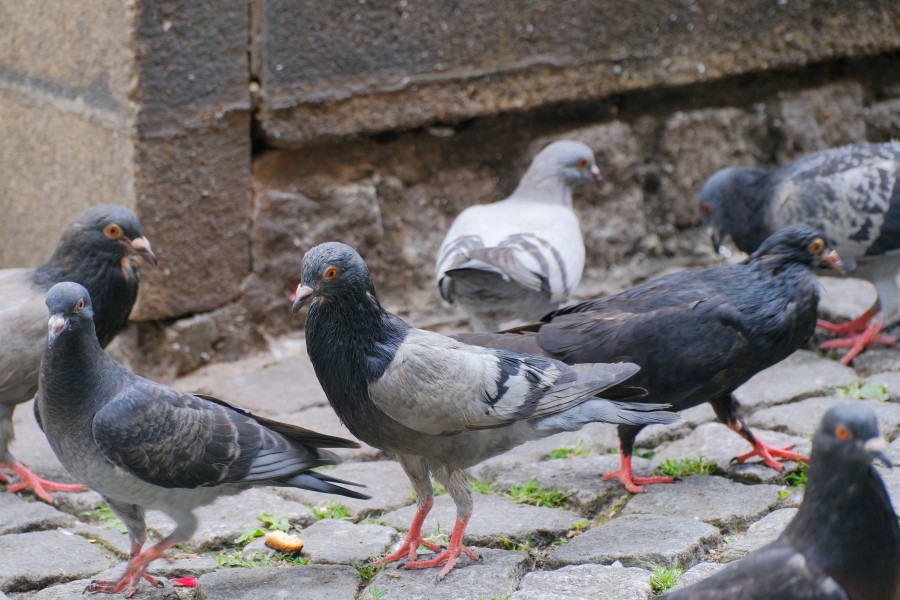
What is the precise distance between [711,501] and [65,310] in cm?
223

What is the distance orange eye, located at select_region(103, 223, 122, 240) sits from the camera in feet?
15.5

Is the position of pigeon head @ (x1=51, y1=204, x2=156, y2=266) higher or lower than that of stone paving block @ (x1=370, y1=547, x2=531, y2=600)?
higher

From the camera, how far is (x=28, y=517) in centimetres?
421

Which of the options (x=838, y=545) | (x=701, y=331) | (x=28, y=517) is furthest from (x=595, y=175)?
(x=838, y=545)

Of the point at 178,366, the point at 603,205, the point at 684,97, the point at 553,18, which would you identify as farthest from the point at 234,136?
the point at 684,97

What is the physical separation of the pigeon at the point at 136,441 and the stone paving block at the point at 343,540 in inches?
10.1

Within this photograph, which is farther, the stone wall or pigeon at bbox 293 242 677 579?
the stone wall

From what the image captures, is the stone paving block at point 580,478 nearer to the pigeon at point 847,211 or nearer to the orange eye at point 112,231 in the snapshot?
the pigeon at point 847,211

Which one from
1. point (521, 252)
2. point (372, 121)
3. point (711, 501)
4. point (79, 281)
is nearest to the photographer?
point (711, 501)

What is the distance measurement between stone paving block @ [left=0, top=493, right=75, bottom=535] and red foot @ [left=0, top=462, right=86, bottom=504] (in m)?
0.06

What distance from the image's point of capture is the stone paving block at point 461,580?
3496 mm

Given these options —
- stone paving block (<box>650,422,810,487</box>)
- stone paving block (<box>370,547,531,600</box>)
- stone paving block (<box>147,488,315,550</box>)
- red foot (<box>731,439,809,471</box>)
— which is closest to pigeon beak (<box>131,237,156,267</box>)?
stone paving block (<box>147,488,315,550</box>)

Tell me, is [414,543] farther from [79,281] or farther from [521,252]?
[79,281]

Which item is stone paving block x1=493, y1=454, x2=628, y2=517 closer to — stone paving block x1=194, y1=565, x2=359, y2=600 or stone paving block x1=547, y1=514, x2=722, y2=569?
stone paving block x1=547, y1=514, x2=722, y2=569
